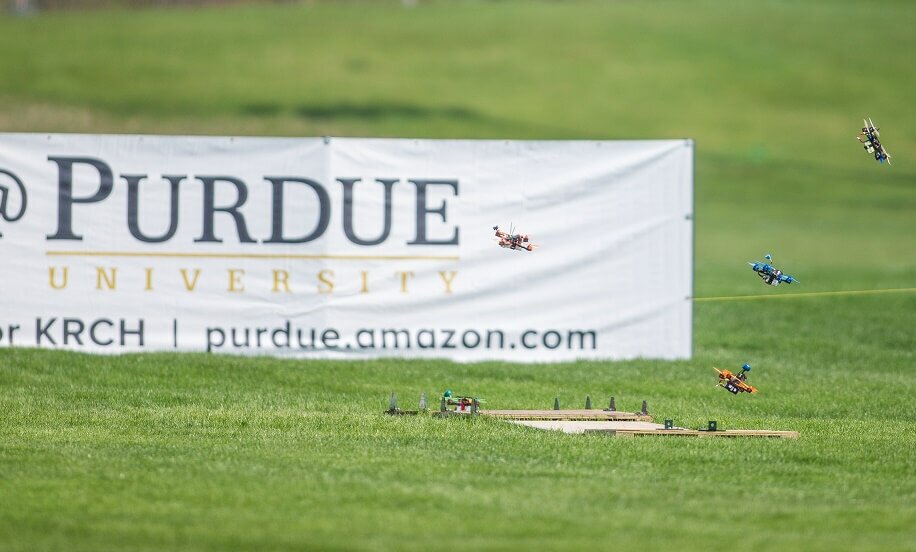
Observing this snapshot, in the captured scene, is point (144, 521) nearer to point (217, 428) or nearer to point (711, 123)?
point (217, 428)

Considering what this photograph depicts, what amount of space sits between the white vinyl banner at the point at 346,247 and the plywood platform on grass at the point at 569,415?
3645 millimetres

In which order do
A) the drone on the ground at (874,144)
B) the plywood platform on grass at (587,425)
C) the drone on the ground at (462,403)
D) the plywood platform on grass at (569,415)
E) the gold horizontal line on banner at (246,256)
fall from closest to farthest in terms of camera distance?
the drone on the ground at (874,144), the plywood platform on grass at (587,425), the drone on the ground at (462,403), the plywood platform on grass at (569,415), the gold horizontal line on banner at (246,256)

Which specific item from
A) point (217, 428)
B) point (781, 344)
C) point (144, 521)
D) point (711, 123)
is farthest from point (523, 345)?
point (711, 123)

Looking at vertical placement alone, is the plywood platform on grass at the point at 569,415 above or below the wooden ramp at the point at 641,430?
above

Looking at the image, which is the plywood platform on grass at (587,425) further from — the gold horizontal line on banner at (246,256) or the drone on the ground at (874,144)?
the gold horizontal line on banner at (246,256)

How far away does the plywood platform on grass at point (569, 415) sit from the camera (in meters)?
13.8

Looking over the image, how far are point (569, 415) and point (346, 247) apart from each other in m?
4.66

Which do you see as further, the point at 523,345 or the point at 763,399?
the point at 523,345

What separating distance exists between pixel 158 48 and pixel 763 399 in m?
70.0

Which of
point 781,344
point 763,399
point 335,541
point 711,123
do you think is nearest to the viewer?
point 335,541

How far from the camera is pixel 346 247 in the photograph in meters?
17.6

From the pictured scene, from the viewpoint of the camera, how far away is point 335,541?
28.7 ft

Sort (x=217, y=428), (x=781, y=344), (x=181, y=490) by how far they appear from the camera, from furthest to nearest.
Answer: (x=781, y=344) → (x=217, y=428) → (x=181, y=490)

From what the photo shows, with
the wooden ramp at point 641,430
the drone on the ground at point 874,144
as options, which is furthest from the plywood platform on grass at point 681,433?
the drone on the ground at point 874,144
